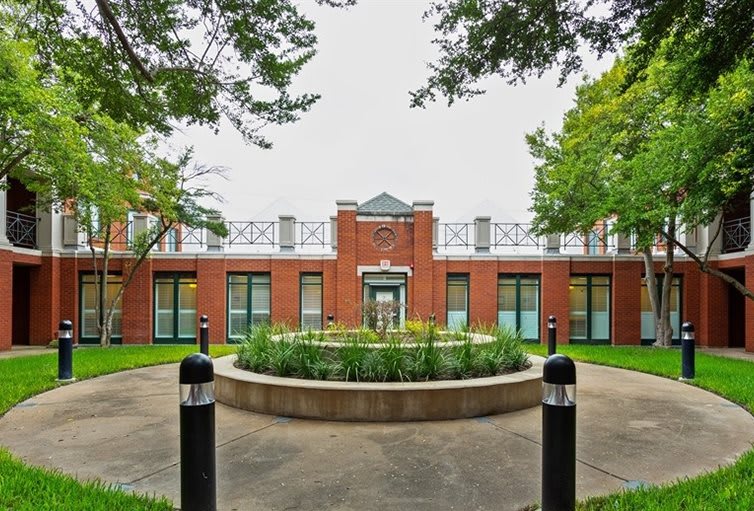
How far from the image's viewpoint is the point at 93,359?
11.7m

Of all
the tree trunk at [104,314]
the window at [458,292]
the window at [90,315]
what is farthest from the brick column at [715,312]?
the window at [90,315]

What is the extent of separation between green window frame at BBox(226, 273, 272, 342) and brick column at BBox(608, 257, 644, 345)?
46.3 ft

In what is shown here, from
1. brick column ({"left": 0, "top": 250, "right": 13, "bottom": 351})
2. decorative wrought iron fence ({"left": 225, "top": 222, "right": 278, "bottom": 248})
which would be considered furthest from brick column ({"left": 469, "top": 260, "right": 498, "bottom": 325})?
brick column ({"left": 0, "top": 250, "right": 13, "bottom": 351})

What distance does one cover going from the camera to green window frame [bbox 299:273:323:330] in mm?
18531

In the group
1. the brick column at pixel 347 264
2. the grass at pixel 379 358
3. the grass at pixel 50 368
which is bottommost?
the grass at pixel 50 368

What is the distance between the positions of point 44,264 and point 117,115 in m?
12.9

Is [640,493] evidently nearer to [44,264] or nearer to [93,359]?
[93,359]

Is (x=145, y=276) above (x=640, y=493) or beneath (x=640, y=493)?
above

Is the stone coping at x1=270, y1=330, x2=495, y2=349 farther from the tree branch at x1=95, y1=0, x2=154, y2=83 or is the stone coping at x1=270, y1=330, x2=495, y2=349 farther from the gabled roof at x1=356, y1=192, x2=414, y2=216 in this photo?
the gabled roof at x1=356, y1=192, x2=414, y2=216

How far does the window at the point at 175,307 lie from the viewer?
18.7m

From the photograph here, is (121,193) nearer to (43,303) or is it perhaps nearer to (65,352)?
(65,352)

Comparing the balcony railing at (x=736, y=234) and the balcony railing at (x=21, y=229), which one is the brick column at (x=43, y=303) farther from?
the balcony railing at (x=736, y=234)

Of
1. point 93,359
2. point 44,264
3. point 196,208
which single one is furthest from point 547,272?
point 44,264

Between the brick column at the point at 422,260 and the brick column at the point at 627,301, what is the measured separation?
761 cm
